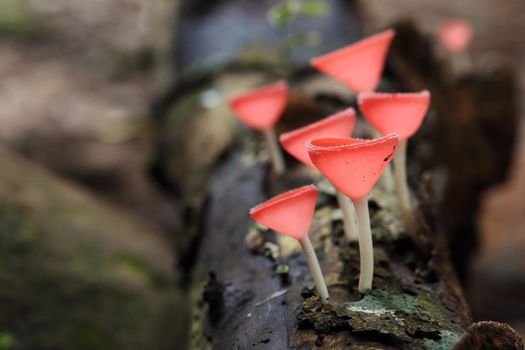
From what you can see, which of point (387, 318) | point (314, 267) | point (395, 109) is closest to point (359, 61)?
point (395, 109)

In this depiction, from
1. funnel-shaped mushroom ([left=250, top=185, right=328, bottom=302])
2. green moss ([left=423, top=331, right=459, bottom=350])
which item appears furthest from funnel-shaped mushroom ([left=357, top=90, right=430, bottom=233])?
green moss ([left=423, top=331, right=459, bottom=350])

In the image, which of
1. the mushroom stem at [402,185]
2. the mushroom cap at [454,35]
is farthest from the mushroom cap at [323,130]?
the mushroom cap at [454,35]

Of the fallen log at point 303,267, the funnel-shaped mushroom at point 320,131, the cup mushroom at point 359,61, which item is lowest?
the fallen log at point 303,267

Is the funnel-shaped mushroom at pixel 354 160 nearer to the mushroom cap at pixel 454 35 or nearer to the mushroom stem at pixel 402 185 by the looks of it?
the mushroom stem at pixel 402 185

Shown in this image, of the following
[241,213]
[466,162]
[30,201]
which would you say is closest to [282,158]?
[241,213]

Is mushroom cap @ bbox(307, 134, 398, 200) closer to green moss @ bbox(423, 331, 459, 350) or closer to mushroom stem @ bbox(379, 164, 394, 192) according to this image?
green moss @ bbox(423, 331, 459, 350)

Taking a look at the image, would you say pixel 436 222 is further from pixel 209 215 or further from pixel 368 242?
pixel 209 215

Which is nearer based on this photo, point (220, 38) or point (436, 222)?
point (436, 222)
